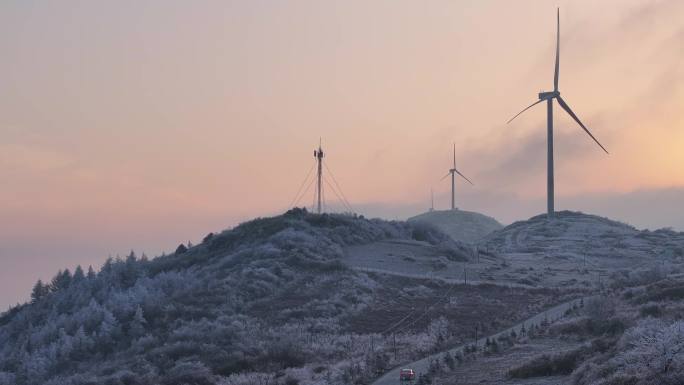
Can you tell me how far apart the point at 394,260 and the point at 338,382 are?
54502mm

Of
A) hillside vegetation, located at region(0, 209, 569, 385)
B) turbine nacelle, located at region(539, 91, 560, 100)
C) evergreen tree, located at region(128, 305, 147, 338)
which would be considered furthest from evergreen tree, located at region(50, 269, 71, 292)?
turbine nacelle, located at region(539, 91, 560, 100)

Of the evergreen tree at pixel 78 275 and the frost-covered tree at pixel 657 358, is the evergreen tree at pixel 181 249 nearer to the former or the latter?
the evergreen tree at pixel 78 275

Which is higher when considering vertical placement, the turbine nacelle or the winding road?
the turbine nacelle

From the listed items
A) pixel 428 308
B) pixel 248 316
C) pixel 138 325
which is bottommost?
pixel 138 325

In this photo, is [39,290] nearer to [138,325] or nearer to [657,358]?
[138,325]

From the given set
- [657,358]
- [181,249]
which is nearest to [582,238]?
[181,249]

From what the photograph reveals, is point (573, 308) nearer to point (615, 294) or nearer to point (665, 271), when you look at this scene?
point (615, 294)

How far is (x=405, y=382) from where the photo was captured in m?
34.2

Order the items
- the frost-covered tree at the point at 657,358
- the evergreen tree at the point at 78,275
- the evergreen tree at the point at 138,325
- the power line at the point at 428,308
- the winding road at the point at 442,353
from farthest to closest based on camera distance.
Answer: the evergreen tree at the point at 78,275, the evergreen tree at the point at 138,325, the power line at the point at 428,308, the winding road at the point at 442,353, the frost-covered tree at the point at 657,358

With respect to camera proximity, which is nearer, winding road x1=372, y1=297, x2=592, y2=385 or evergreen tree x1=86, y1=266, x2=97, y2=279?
winding road x1=372, y1=297, x2=592, y2=385

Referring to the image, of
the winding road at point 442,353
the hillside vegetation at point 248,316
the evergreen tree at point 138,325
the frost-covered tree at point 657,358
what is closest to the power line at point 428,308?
the hillside vegetation at point 248,316

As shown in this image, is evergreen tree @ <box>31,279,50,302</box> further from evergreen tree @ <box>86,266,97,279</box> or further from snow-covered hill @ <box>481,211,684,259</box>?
snow-covered hill @ <box>481,211,684,259</box>

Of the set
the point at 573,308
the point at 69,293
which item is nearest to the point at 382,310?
the point at 573,308

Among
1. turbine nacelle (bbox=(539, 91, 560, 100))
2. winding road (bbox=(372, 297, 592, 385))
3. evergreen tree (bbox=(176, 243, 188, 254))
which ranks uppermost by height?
turbine nacelle (bbox=(539, 91, 560, 100))
